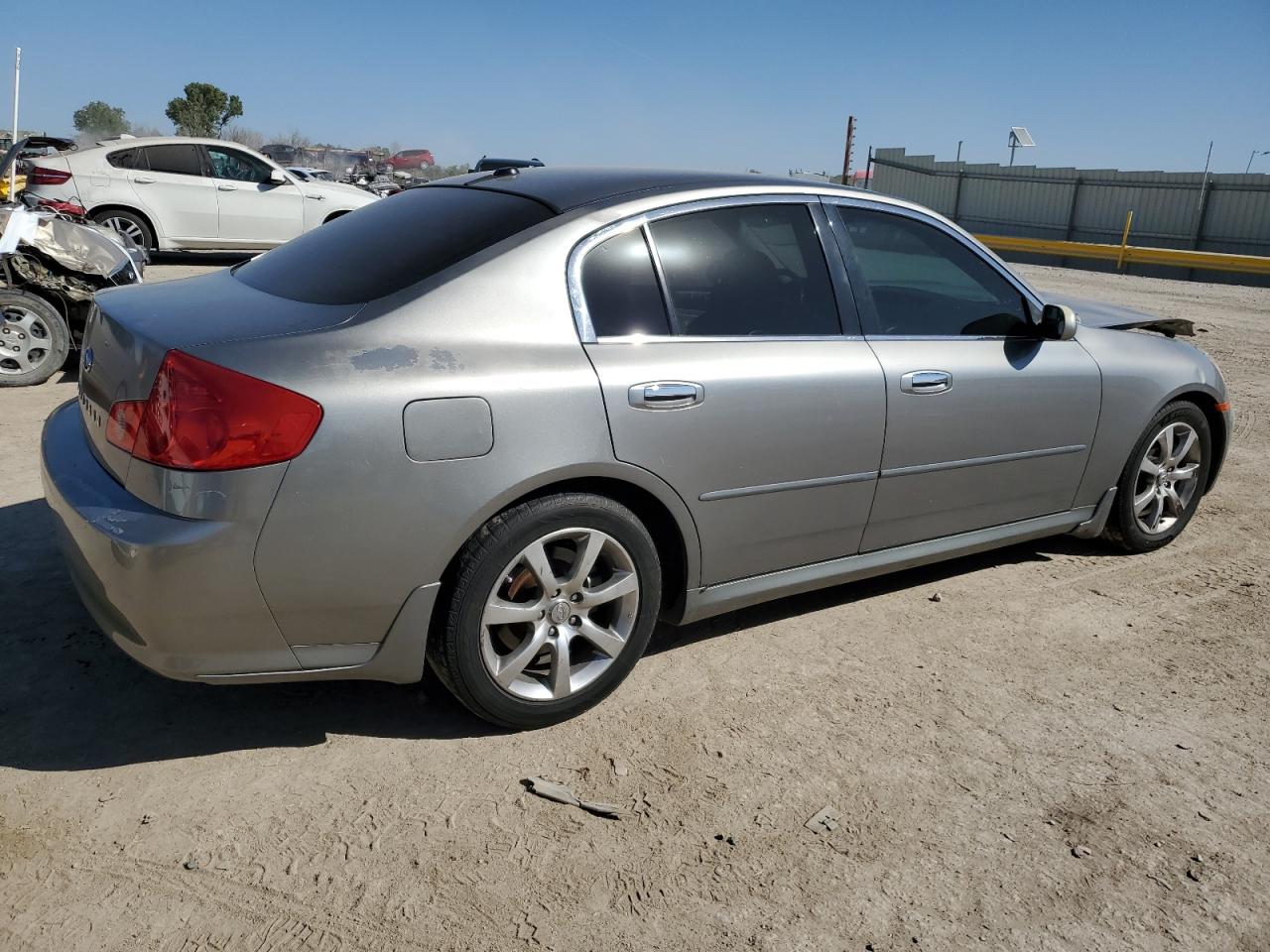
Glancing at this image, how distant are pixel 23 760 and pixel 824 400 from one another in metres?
2.61

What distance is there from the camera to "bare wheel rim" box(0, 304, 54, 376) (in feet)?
21.9

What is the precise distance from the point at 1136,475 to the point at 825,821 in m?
2.71

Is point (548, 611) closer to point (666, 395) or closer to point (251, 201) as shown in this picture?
point (666, 395)

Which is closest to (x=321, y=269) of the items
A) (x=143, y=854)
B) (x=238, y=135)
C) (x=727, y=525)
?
(x=727, y=525)

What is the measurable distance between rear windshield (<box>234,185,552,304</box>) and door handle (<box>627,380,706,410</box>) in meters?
0.60

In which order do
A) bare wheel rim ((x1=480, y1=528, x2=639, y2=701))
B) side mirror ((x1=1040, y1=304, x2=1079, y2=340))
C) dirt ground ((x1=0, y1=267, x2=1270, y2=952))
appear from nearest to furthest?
dirt ground ((x1=0, y1=267, x2=1270, y2=952)), bare wheel rim ((x1=480, y1=528, x2=639, y2=701)), side mirror ((x1=1040, y1=304, x2=1079, y2=340))

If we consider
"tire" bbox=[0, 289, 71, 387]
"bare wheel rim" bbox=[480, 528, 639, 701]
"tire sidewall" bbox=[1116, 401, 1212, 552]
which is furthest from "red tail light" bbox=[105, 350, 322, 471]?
"tire" bbox=[0, 289, 71, 387]

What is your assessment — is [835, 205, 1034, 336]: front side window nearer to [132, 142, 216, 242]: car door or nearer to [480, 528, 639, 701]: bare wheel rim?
[480, 528, 639, 701]: bare wheel rim

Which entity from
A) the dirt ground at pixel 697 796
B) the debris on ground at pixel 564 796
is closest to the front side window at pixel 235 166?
the dirt ground at pixel 697 796

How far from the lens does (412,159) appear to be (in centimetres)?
5228

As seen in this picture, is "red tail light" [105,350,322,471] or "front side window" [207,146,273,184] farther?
"front side window" [207,146,273,184]

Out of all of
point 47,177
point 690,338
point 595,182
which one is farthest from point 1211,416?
point 47,177

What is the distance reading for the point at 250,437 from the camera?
2.46 metres

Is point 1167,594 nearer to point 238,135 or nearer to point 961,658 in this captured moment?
point 961,658
